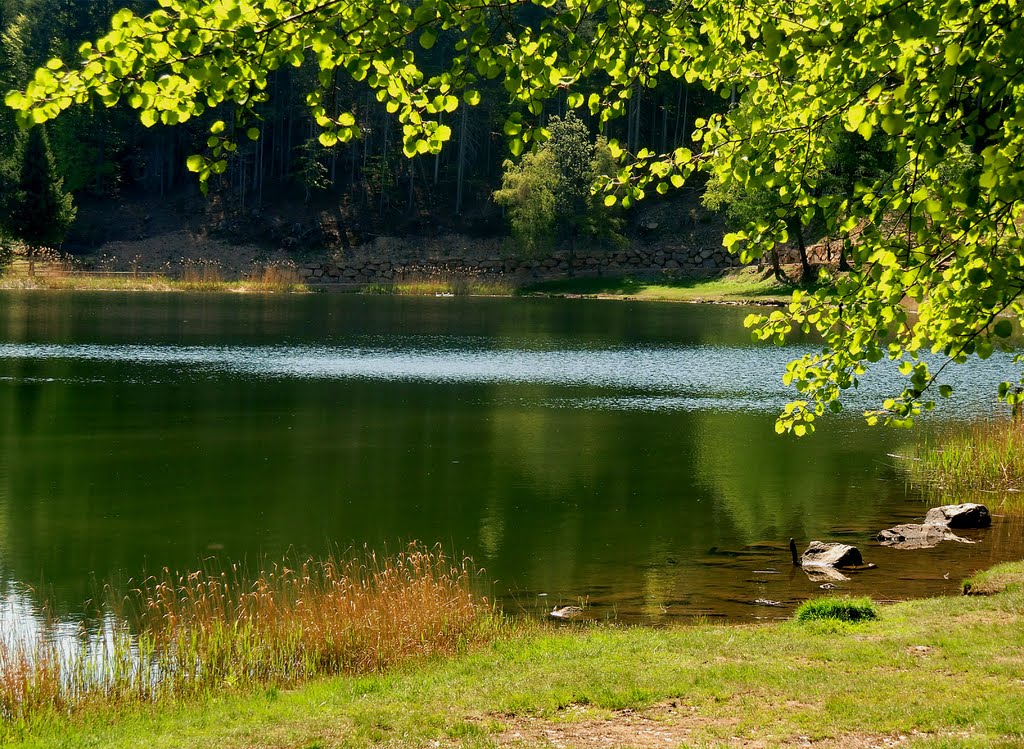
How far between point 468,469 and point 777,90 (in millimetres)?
14967

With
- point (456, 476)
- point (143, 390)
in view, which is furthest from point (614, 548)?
point (143, 390)

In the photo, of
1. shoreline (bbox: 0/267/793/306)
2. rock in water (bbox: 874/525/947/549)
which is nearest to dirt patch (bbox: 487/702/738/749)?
rock in water (bbox: 874/525/947/549)

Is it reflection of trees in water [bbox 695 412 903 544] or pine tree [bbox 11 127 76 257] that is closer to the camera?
reflection of trees in water [bbox 695 412 903 544]

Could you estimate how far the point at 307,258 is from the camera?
298ft

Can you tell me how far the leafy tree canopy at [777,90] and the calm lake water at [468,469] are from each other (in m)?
6.39

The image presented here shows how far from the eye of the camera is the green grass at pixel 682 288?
73.3 m

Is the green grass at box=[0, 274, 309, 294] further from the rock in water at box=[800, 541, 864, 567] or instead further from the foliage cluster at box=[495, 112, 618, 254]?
the rock in water at box=[800, 541, 864, 567]

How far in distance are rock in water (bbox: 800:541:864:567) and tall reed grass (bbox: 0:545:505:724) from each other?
17.0 feet

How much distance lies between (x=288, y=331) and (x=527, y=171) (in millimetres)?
36465

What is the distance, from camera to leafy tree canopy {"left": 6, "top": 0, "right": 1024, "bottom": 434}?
6520mm

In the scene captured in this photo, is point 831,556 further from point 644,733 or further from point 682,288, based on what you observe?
point 682,288

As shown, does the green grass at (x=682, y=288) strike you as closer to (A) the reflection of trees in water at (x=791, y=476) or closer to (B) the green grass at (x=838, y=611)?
(A) the reflection of trees in water at (x=791, y=476)

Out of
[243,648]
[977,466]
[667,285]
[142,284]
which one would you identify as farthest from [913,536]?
[142,284]

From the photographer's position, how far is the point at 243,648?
37.6ft
